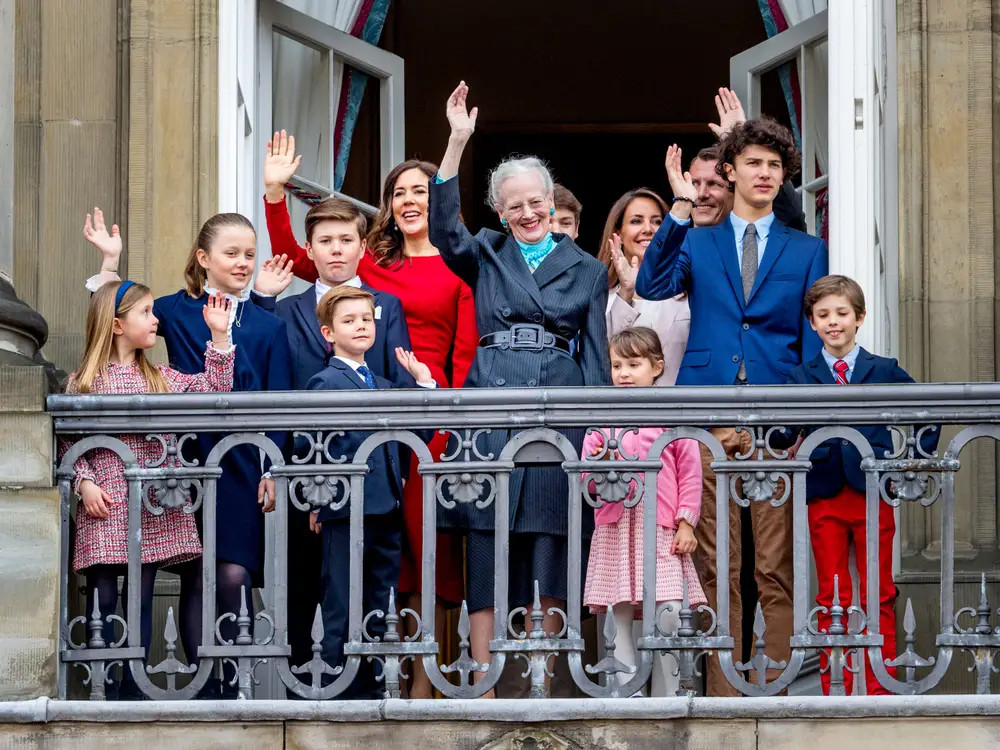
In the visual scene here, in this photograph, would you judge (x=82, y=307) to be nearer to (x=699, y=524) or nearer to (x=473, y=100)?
(x=699, y=524)

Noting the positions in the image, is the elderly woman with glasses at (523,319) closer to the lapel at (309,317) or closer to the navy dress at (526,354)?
the navy dress at (526,354)

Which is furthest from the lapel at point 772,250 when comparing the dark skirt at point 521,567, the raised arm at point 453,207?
the dark skirt at point 521,567

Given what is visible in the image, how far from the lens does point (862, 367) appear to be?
7051 mm

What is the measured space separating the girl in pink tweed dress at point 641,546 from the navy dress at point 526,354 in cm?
14

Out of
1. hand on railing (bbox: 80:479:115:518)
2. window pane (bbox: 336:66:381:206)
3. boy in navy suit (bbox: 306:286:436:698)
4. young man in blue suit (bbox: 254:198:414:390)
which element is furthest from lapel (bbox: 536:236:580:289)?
window pane (bbox: 336:66:381:206)

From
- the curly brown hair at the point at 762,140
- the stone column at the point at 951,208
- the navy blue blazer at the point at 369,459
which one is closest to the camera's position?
the navy blue blazer at the point at 369,459

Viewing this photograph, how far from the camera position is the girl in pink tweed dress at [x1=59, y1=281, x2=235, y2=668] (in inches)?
263

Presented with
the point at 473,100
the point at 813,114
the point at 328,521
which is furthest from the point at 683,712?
the point at 473,100

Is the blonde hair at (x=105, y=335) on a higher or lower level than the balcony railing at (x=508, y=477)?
higher

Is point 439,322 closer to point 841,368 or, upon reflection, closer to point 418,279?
point 418,279

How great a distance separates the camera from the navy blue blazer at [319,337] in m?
7.25

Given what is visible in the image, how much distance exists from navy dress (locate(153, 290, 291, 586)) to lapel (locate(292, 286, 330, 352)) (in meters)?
0.13

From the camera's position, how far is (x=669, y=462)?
6.95 meters

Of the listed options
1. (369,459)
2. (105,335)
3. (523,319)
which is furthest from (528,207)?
(105,335)
